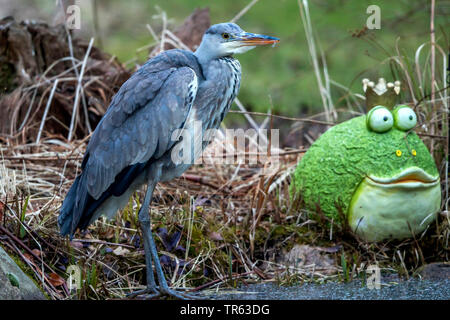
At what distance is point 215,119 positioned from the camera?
3182 mm

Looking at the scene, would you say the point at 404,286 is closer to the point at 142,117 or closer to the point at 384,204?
the point at 384,204

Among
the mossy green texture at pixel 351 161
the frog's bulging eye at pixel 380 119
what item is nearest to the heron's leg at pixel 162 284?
the mossy green texture at pixel 351 161

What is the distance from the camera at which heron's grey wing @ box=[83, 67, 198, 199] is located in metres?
2.98

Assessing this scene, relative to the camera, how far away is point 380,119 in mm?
3295

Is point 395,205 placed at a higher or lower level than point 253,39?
lower

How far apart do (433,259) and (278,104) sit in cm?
388

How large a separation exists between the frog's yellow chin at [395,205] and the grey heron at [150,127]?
84 cm

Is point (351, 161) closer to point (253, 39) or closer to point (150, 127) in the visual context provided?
point (253, 39)

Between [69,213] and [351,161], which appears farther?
[351,161]

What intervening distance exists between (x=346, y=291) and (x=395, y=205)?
553mm

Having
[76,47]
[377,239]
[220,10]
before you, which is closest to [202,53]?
[377,239]

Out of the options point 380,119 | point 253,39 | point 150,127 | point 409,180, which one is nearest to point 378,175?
point 409,180

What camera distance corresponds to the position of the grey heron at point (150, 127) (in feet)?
9.80
